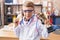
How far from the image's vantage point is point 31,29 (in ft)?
4.15

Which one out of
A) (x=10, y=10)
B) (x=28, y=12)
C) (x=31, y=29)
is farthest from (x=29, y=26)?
(x=10, y=10)

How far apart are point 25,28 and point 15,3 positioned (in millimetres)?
2885

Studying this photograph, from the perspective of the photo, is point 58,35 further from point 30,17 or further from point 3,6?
point 3,6

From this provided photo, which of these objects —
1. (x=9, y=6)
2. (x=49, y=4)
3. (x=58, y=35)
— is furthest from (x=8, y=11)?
(x=58, y=35)

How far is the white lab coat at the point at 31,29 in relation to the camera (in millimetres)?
1242

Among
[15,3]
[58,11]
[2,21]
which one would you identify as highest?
[15,3]

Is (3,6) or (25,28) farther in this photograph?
(3,6)

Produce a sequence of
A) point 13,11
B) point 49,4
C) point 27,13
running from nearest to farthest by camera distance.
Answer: point 27,13, point 49,4, point 13,11

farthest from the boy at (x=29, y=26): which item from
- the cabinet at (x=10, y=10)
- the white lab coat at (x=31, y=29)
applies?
the cabinet at (x=10, y=10)

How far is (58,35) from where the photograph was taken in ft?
5.88

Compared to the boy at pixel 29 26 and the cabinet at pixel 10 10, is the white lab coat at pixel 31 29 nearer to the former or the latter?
the boy at pixel 29 26

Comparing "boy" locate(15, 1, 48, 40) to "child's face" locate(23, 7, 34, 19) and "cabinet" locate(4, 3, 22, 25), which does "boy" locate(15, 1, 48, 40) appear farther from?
"cabinet" locate(4, 3, 22, 25)

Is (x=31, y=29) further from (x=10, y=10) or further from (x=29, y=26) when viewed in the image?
(x=10, y=10)

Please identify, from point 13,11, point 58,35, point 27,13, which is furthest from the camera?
point 13,11
